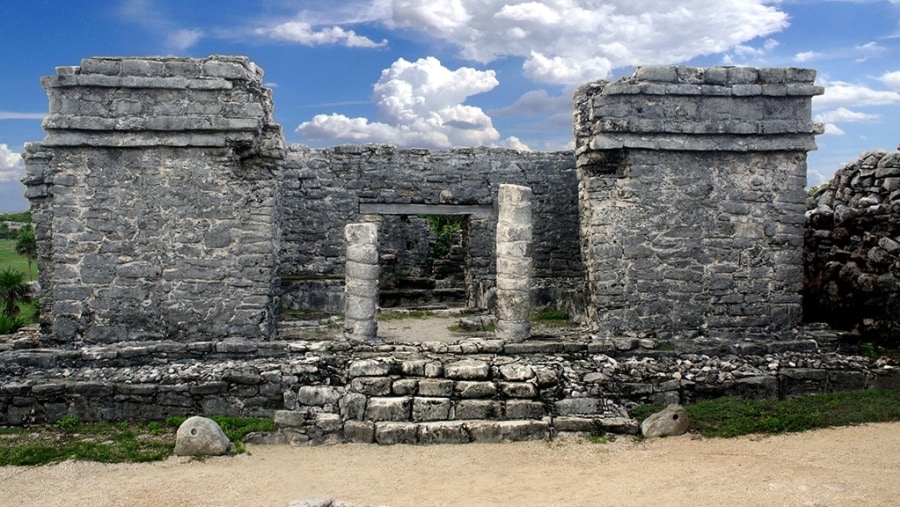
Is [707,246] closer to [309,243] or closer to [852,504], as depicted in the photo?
[852,504]

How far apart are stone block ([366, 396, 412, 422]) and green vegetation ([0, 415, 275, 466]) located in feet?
3.73

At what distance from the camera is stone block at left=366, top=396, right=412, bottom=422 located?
8.03 m

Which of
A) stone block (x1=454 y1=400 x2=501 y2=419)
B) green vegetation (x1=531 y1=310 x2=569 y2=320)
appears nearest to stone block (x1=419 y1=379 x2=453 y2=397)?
stone block (x1=454 y1=400 x2=501 y2=419)

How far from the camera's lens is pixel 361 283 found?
31.2ft

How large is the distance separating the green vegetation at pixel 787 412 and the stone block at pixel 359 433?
314 centimetres

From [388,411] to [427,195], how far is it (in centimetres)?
647

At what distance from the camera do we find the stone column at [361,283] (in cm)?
945

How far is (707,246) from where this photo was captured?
9.47 m

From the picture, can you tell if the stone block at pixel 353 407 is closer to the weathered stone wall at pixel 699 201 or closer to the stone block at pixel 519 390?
the stone block at pixel 519 390

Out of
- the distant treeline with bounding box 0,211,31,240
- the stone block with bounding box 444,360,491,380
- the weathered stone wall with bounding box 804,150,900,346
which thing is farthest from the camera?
the distant treeline with bounding box 0,211,31,240

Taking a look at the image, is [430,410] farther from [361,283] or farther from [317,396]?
[361,283]

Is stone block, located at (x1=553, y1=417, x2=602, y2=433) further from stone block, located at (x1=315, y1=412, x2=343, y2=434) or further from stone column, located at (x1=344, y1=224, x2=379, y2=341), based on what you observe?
stone column, located at (x1=344, y1=224, x2=379, y2=341)

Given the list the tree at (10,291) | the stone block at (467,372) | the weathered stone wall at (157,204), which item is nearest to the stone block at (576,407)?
the stone block at (467,372)

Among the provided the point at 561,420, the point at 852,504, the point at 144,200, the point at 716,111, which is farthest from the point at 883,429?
the point at 144,200
